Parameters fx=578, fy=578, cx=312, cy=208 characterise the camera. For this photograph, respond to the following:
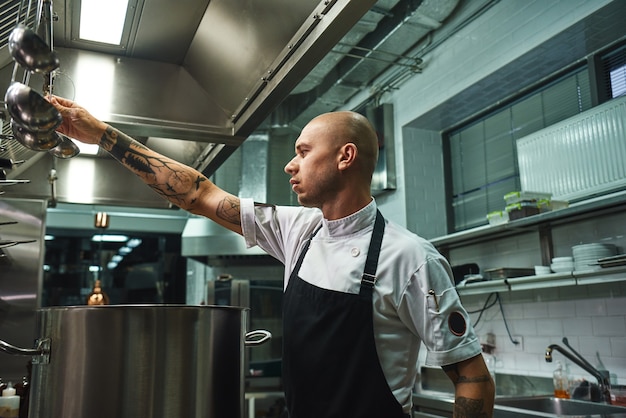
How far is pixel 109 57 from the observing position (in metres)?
2.00

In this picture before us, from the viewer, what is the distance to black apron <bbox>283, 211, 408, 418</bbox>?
1272 mm

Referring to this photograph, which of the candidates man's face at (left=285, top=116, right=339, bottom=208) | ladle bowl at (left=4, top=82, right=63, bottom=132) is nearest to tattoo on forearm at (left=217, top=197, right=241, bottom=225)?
man's face at (left=285, top=116, right=339, bottom=208)

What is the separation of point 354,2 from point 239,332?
810 mm

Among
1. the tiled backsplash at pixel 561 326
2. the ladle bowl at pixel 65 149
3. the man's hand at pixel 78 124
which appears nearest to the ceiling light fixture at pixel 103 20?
the man's hand at pixel 78 124

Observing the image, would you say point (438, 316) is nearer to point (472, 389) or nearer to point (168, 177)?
point (472, 389)

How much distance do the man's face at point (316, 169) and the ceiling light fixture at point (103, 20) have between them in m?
0.73

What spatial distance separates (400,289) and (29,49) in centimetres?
87

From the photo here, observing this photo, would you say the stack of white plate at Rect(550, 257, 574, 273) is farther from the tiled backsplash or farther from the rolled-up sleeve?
the rolled-up sleeve

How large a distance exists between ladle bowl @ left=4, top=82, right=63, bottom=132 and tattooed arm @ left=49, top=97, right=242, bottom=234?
485mm

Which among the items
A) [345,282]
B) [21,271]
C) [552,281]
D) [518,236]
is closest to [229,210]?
[345,282]

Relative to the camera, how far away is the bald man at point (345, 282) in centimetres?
126

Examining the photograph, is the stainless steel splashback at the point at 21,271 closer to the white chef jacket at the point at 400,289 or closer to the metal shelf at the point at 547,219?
the white chef jacket at the point at 400,289

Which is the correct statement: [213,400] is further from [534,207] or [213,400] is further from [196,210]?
[534,207]

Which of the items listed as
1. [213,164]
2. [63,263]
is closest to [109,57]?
[213,164]
